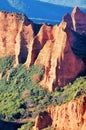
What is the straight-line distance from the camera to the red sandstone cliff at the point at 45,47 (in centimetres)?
8087

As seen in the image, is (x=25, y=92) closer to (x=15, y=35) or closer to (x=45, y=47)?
(x=45, y=47)

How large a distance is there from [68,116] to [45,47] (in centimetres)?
2508

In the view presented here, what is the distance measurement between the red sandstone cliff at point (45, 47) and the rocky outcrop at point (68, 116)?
16.2m

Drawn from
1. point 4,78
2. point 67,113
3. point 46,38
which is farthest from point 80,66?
point 67,113

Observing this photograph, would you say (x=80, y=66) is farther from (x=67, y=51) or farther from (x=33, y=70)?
(x=33, y=70)

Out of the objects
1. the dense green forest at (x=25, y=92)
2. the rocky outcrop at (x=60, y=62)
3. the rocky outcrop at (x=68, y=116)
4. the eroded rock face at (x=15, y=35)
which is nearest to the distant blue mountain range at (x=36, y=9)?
the eroded rock face at (x=15, y=35)

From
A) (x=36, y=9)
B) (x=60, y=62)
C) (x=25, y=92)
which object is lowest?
(x=25, y=92)

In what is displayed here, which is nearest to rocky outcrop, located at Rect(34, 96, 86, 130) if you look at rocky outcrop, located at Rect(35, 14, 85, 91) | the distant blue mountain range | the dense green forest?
the dense green forest

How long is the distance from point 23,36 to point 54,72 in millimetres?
10629

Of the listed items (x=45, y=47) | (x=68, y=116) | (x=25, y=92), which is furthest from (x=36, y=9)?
(x=68, y=116)

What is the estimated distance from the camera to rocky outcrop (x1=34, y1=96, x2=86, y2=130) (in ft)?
192

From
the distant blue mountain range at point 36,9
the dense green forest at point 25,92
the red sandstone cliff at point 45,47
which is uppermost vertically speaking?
the distant blue mountain range at point 36,9

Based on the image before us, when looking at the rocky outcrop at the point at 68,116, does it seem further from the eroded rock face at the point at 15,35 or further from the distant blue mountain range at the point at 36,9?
the distant blue mountain range at the point at 36,9

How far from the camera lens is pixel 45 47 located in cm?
8519
